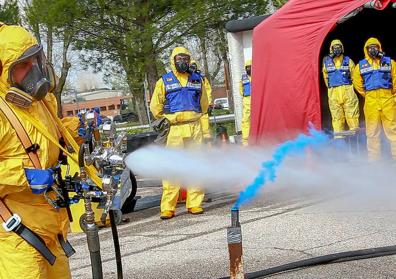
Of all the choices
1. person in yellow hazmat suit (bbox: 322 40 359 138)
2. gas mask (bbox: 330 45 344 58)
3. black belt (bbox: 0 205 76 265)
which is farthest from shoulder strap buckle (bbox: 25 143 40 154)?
gas mask (bbox: 330 45 344 58)

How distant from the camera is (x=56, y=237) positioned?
3762 mm

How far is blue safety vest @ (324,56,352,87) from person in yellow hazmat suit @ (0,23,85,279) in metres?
9.50

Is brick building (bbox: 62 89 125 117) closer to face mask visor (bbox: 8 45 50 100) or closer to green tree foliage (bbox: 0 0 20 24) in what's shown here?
green tree foliage (bbox: 0 0 20 24)

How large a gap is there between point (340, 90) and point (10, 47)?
9.71m

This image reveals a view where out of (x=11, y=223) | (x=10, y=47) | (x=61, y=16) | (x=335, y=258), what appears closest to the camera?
(x=11, y=223)

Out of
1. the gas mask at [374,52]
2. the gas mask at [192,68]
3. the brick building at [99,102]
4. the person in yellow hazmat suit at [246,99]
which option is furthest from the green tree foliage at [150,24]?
the brick building at [99,102]

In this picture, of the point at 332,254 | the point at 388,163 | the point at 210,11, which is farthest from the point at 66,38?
the point at 332,254

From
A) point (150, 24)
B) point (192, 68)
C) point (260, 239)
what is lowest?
point (260, 239)

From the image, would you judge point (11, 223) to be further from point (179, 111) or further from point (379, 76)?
point (379, 76)

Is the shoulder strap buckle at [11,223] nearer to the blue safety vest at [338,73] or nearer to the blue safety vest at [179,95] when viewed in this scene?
the blue safety vest at [179,95]

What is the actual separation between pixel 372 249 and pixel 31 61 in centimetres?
330

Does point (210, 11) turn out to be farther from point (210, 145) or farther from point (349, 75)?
point (210, 145)

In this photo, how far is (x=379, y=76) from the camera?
11.3 metres

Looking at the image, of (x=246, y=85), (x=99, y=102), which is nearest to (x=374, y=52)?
(x=246, y=85)
